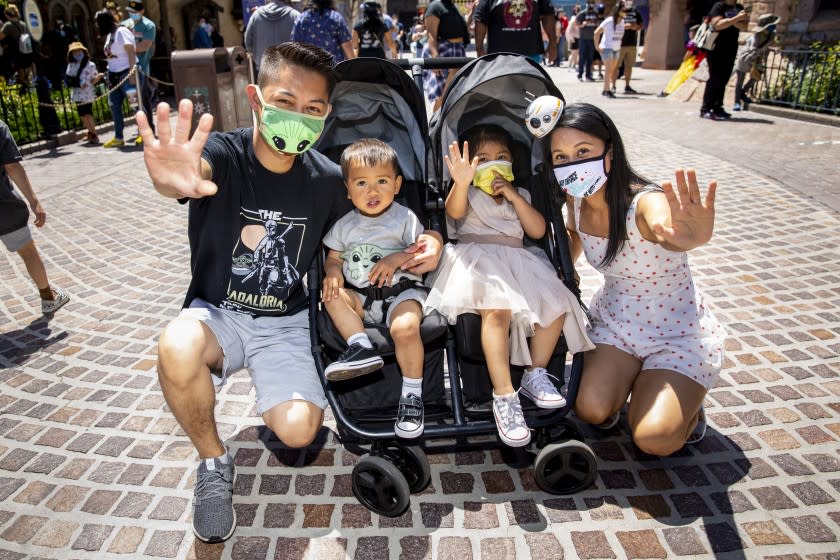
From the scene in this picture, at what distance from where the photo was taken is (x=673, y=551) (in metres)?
2.31

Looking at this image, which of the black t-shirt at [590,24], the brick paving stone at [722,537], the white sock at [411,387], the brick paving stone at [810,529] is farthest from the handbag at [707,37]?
the white sock at [411,387]

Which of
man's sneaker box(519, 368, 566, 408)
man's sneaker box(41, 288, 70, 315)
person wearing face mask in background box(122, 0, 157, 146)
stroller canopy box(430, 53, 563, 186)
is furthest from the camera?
person wearing face mask in background box(122, 0, 157, 146)

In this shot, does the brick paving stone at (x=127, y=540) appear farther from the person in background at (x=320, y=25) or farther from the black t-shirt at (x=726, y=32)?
the black t-shirt at (x=726, y=32)

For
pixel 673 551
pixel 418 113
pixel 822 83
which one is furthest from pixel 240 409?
pixel 822 83

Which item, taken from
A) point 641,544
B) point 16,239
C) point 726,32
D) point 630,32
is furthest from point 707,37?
point 16,239

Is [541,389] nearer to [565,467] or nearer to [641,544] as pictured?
[565,467]

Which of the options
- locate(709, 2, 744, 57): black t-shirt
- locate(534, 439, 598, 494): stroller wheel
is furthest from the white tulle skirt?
locate(709, 2, 744, 57): black t-shirt

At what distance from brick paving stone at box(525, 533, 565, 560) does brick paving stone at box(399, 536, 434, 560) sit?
396 millimetres

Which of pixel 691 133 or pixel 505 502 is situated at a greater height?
pixel 691 133

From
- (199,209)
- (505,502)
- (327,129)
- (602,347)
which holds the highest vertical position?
(327,129)

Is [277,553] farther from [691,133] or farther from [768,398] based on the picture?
[691,133]

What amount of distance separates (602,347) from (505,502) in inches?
36.2

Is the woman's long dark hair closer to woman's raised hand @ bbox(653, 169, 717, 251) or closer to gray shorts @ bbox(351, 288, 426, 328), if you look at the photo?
woman's raised hand @ bbox(653, 169, 717, 251)

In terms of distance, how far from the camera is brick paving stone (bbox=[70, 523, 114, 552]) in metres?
2.40
